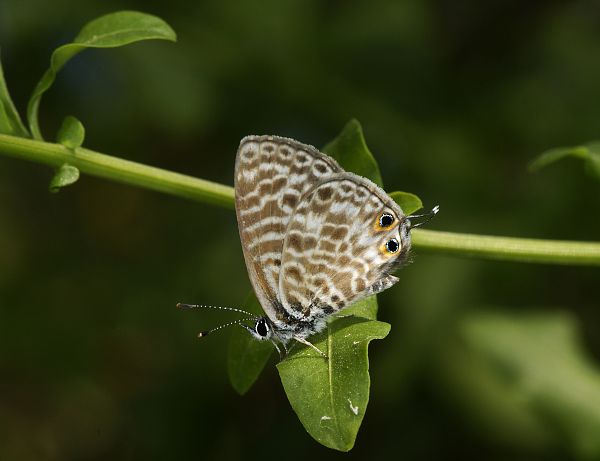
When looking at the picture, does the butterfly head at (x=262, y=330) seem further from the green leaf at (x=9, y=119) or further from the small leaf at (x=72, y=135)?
the green leaf at (x=9, y=119)

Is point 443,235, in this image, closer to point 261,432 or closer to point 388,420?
point 388,420

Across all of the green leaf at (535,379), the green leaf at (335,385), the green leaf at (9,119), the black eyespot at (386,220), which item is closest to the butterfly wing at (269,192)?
the black eyespot at (386,220)

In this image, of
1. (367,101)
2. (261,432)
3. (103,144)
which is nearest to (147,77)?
(103,144)

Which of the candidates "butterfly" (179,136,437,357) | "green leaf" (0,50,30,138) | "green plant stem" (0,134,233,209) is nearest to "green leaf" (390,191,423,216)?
"butterfly" (179,136,437,357)

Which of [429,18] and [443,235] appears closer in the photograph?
[443,235]

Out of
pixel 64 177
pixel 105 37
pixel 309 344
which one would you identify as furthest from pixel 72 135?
pixel 309 344

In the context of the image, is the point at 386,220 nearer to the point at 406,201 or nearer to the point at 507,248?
the point at 406,201
